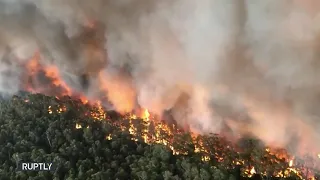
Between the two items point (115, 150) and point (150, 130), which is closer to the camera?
point (115, 150)

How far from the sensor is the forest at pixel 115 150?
738 centimetres

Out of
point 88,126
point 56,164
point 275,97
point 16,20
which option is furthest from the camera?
point 16,20

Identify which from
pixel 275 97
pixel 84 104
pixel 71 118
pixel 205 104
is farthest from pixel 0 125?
pixel 275 97

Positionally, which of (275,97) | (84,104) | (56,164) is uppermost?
(84,104)

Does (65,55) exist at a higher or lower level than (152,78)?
higher

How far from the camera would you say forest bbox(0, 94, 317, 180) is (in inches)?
291

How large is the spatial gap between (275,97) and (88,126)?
303 centimetres

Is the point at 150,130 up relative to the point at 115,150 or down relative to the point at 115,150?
up

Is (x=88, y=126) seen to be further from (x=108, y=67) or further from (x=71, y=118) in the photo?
(x=108, y=67)

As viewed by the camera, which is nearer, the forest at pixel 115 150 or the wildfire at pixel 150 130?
the forest at pixel 115 150

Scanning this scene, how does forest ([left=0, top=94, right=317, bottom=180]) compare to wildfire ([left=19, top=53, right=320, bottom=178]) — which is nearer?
forest ([left=0, top=94, right=317, bottom=180])

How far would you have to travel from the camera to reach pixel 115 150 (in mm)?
A: 8148

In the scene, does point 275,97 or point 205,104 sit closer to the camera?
point 275,97

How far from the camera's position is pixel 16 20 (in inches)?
406
